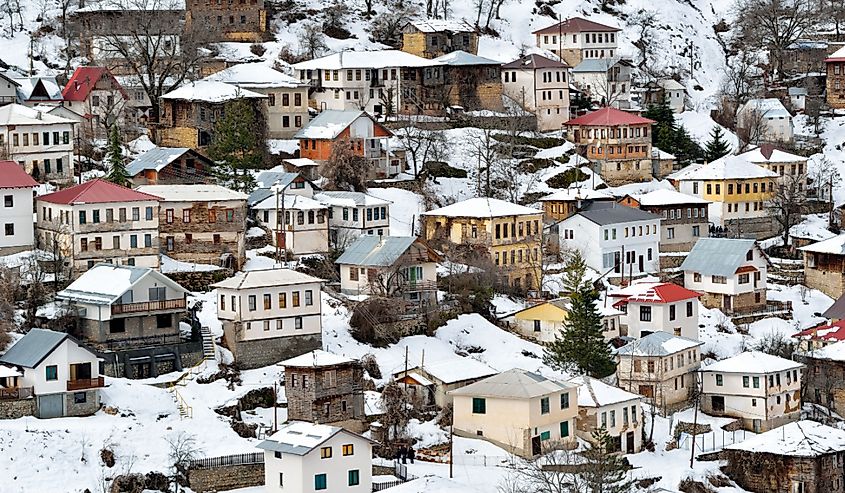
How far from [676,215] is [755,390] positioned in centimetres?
2236

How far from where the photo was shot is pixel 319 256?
90750 mm

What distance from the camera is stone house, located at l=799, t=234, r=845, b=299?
3969 inches

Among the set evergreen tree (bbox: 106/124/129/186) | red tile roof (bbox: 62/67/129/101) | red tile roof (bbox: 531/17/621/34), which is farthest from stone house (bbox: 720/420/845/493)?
red tile roof (bbox: 531/17/621/34)

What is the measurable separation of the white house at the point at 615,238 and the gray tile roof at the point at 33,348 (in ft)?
110

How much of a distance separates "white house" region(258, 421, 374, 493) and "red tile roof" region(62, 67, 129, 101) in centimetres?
3698

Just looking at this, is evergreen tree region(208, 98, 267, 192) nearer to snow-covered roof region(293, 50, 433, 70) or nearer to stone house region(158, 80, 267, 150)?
stone house region(158, 80, 267, 150)

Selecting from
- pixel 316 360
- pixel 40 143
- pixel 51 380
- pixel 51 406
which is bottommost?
pixel 51 406

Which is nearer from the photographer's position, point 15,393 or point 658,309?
point 15,393

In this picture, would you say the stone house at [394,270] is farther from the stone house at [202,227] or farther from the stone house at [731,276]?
the stone house at [731,276]

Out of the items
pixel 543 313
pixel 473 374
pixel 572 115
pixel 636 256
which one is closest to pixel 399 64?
pixel 572 115

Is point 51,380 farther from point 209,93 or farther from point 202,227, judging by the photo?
point 209,93

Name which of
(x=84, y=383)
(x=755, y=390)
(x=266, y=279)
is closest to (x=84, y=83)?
(x=266, y=279)

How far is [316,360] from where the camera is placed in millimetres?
74625

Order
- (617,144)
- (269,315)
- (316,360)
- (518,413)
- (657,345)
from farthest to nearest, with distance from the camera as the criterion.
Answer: (617,144) → (657,345) → (269,315) → (518,413) → (316,360)
